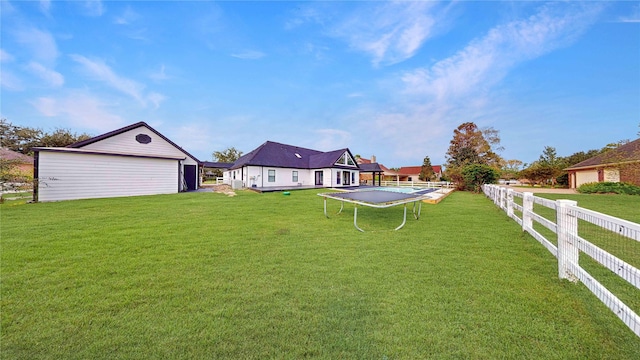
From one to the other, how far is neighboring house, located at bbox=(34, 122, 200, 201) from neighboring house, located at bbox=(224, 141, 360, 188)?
581cm

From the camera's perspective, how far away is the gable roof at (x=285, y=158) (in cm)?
2163

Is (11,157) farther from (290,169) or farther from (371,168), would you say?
(371,168)

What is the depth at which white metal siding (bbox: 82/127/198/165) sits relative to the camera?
1391cm

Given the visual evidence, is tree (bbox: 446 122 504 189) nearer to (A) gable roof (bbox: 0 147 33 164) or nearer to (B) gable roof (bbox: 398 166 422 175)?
(B) gable roof (bbox: 398 166 422 175)

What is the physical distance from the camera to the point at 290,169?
2345 cm

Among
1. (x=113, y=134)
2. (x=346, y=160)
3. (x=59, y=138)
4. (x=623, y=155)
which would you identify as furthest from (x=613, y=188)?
(x=59, y=138)

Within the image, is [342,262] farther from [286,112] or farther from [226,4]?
[286,112]

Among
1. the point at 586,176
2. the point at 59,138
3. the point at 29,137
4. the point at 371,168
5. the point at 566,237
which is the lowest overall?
the point at 566,237

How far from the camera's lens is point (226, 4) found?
40.5 feet

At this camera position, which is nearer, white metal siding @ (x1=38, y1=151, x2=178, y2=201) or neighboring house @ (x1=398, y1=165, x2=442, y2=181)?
white metal siding @ (x1=38, y1=151, x2=178, y2=201)

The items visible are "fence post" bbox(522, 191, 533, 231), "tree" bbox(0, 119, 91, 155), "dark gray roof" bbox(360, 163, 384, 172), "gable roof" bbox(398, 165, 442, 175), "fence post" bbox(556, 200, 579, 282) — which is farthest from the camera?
"gable roof" bbox(398, 165, 442, 175)

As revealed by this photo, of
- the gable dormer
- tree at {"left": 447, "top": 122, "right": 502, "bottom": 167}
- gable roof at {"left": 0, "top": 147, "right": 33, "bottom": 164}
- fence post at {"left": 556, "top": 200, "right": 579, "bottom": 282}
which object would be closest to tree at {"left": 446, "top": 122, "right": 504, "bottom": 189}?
tree at {"left": 447, "top": 122, "right": 502, "bottom": 167}

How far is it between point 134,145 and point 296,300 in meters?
18.0

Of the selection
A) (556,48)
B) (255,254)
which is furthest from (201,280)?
(556,48)
